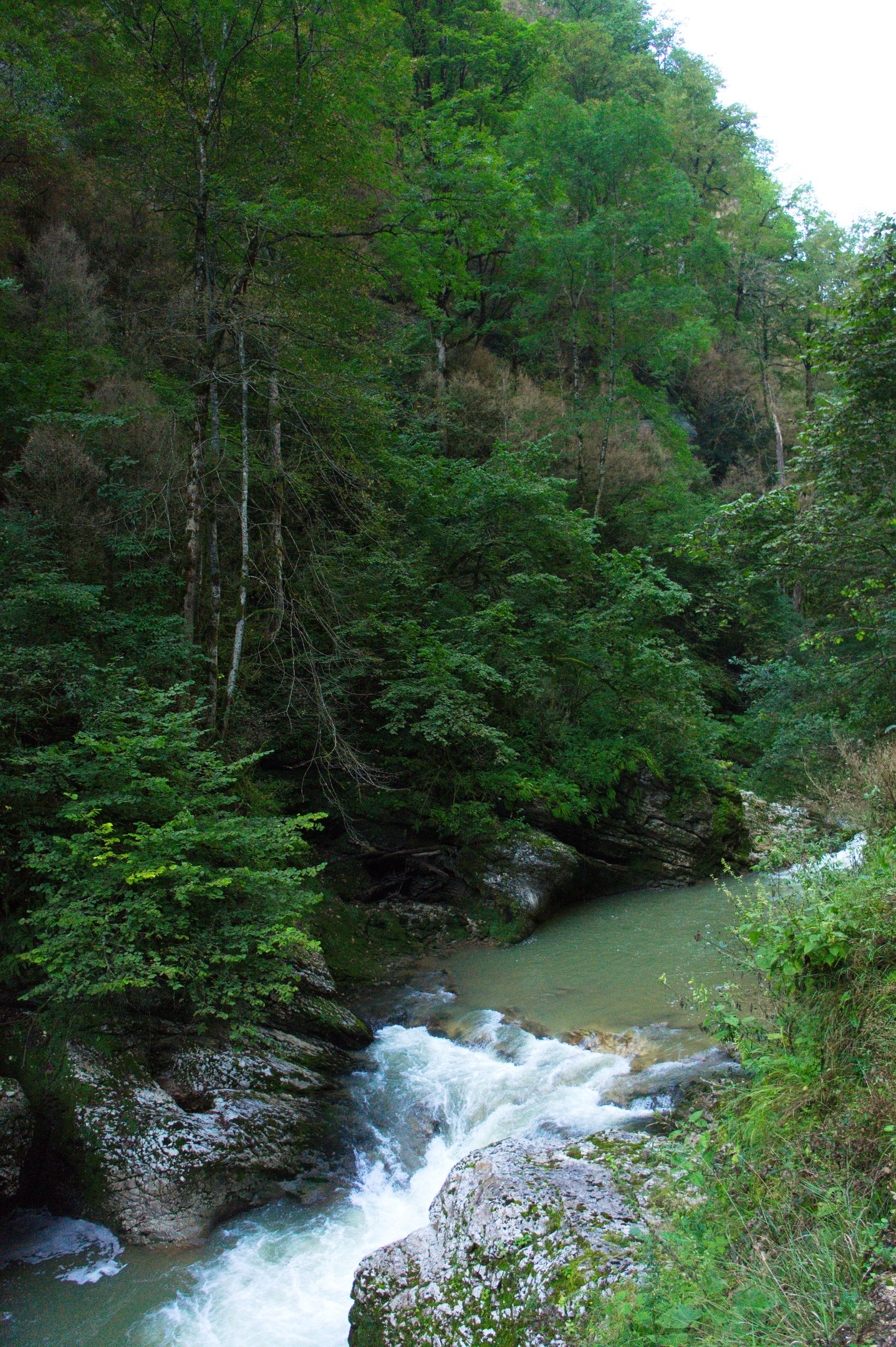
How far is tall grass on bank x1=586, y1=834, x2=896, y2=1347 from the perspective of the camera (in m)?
2.59

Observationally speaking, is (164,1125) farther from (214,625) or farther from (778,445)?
(778,445)

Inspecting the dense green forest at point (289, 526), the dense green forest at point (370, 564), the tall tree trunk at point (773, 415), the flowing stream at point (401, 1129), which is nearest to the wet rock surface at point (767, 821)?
the dense green forest at point (370, 564)

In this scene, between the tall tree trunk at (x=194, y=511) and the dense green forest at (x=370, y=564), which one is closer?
the dense green forest at (x=370, y=564)

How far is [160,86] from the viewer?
9.67 meters

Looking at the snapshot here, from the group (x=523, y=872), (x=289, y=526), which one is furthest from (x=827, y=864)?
(x=289, y=526)

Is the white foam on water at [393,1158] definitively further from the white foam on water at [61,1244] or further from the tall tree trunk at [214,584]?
the tall tree trunk at [214,584]

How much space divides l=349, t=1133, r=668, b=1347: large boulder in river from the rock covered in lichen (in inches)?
106

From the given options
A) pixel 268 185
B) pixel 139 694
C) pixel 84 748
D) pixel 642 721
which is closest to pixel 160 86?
pixel 268 185

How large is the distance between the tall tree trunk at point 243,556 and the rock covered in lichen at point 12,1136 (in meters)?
4.16

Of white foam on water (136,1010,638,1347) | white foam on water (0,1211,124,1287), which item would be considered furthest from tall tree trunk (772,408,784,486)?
white foam on water (0,1211,124,1287)

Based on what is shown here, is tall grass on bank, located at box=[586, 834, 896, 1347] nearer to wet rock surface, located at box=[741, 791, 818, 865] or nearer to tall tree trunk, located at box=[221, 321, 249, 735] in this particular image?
tall tree trunk, located at box=[221, 321, 249, 735]

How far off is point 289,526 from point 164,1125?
351 inches

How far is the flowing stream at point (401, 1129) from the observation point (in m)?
4.68

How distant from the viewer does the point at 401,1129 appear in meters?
6.23
